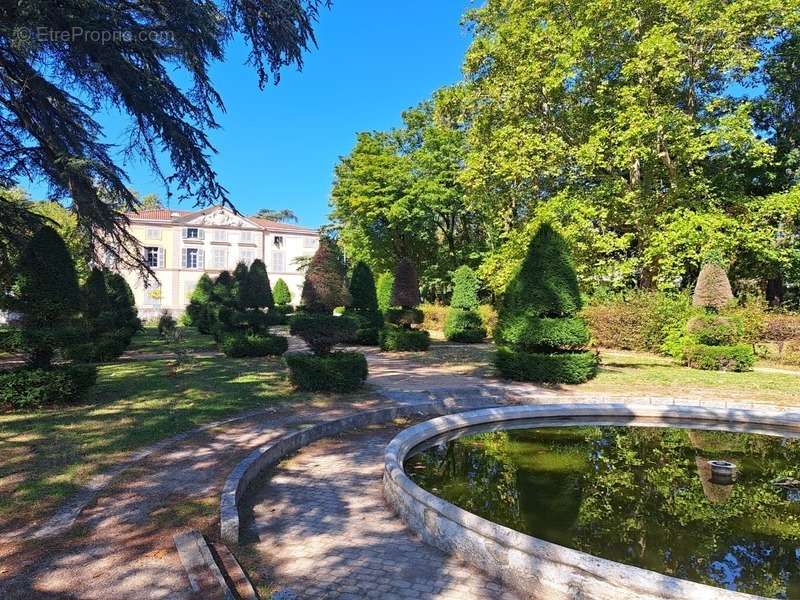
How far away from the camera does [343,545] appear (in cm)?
375

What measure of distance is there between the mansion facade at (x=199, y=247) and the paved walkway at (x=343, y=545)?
128 feet

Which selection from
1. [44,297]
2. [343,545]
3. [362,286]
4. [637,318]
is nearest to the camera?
[343,545]

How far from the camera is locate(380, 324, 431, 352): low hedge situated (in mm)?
17781

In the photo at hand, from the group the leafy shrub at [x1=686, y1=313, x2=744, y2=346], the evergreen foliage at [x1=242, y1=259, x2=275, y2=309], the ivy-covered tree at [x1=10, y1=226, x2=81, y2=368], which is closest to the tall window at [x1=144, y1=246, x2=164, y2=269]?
the evergreen foliage at [x1=242, y1=259, x2=275, y2=309]

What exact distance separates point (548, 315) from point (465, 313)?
10.4 m

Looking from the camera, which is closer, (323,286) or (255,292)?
(323,286)

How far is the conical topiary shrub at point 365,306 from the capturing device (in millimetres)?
18438

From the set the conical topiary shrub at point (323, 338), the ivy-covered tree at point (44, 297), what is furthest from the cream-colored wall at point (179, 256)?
the ivy-covered tree at point (44, 297)

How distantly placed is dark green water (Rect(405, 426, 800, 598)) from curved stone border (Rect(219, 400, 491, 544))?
65.0 inches

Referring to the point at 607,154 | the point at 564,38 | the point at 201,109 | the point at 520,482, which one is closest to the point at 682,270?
the point at 607,154

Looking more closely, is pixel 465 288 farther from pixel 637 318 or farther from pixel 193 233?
pixel 193 233

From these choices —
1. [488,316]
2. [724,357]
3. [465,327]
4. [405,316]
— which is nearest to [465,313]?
[465,327]

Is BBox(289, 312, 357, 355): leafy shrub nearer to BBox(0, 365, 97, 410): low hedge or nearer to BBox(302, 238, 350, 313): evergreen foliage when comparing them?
BBox(302, 238, 350, 313): evergreen foliage

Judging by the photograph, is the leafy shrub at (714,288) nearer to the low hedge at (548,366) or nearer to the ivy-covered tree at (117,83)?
the low hedge at (548,366)
